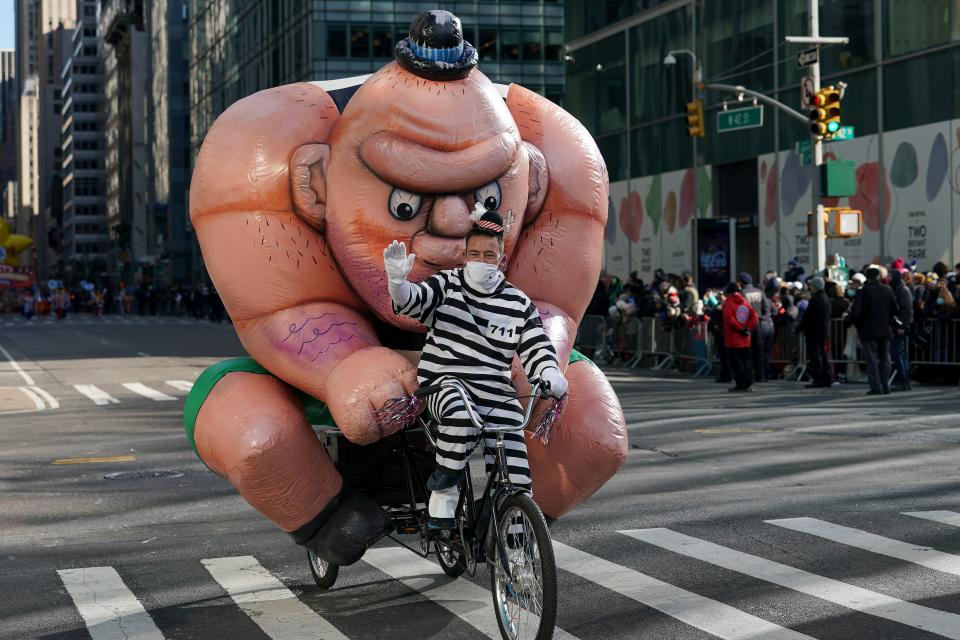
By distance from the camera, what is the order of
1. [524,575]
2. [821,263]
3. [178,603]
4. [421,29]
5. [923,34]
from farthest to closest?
1. [923,34]
2. [821,263]
3. [178,603]
4. [421,29]
5. [524,575]

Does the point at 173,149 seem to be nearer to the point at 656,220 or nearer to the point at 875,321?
the point at 656,220

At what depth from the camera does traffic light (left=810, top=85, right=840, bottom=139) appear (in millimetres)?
23938

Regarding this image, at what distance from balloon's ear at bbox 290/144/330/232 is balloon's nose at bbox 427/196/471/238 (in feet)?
1.89

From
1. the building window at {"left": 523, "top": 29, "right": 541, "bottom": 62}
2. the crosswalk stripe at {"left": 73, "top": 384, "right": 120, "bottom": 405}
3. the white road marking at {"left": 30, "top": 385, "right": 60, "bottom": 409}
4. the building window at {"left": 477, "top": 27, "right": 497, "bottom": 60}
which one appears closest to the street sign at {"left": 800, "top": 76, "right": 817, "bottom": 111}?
the crosswalk stripe at {"left": 73, "top": 384, "right": 120, "bottom": 405}

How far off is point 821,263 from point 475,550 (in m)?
19.3

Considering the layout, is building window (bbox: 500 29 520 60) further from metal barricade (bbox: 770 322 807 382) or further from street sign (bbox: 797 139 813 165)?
metal barricade (bbox: 770 322 807 382)

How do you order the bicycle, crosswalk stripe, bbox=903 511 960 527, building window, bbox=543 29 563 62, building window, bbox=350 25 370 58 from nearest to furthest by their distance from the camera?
the bicycle, crosswalk stripe, bbox=903 511 960 527, building window, bbox=350 25 370 58, building window, bbox=543 29 563 62

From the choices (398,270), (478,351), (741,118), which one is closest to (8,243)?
(741,118)

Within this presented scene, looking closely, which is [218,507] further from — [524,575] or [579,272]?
[524,575]

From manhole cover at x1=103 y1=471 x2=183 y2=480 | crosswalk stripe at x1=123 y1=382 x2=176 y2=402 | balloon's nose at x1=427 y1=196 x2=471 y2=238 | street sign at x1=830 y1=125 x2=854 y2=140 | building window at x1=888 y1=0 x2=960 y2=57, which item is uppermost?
building window at x1=888 y1=0 x2=960 y2=57

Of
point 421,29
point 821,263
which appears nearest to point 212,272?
point 421,29

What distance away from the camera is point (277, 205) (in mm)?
7039

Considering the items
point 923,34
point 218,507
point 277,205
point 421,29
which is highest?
point 923,34

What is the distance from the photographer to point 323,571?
7.60 meters
